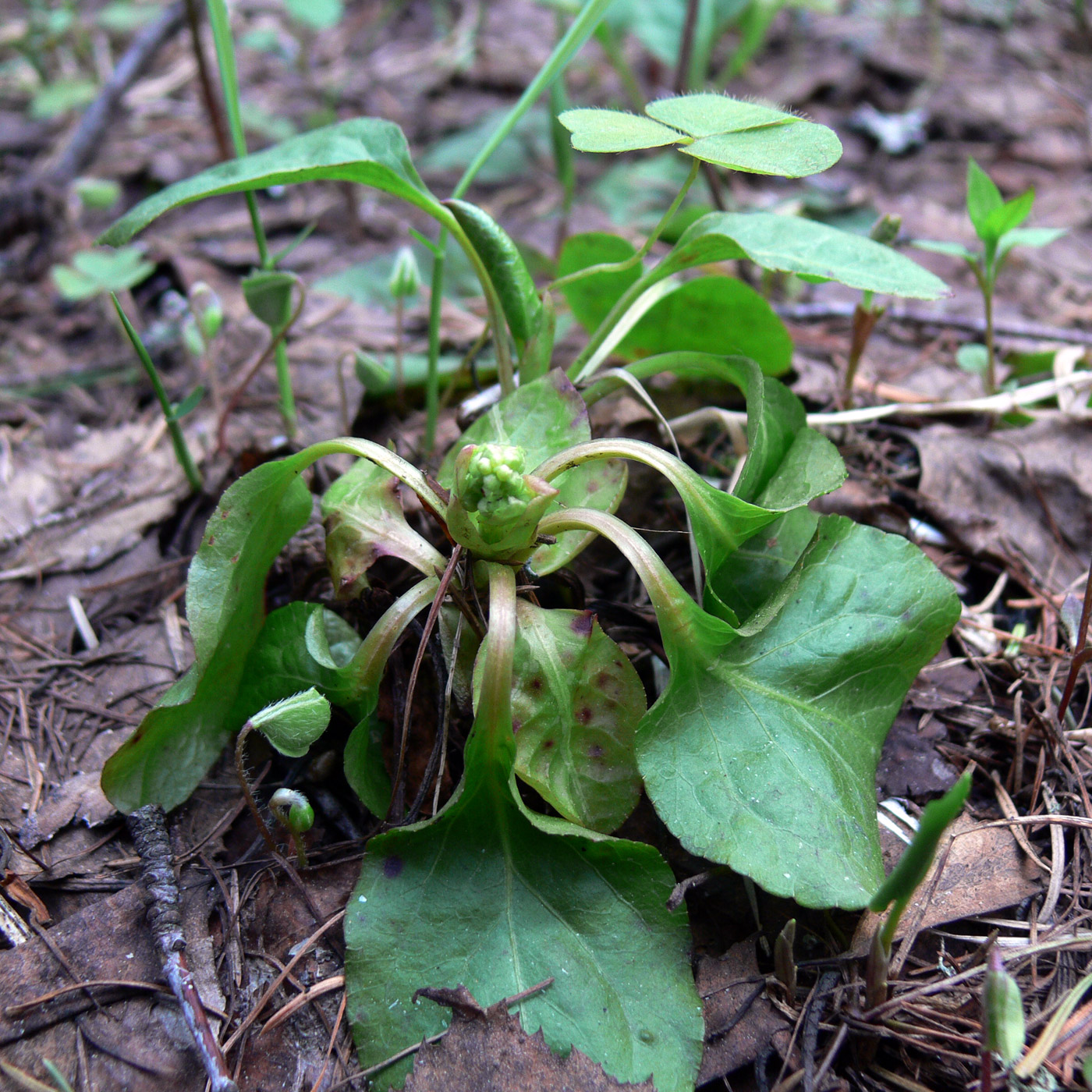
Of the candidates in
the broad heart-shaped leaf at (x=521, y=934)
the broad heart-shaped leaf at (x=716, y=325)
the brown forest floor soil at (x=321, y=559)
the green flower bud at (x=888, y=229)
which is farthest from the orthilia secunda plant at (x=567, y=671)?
the green flower bud at (x=888, y=229)

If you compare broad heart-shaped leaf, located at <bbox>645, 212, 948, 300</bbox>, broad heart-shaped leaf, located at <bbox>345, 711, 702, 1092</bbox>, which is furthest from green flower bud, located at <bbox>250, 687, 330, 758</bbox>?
broad heart-shaped leaf, located at <bbox>645, 212, 948, 300</bbox>

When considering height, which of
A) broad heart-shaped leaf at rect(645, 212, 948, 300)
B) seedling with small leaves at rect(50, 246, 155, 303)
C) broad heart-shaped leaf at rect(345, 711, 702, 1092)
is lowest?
broad heart-shaped leaf at rect(345, 711, 702, 1092)

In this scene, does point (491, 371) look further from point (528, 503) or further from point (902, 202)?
point (902, 202)

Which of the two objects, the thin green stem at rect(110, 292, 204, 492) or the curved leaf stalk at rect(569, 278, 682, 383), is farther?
the curved leaf stalk at rect(569, 278, 682, 383)

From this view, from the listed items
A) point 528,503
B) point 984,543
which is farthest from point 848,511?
point 528,503

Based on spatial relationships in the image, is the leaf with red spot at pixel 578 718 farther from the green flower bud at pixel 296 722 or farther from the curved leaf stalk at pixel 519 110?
the curved leaf stalk at pixel 519 110

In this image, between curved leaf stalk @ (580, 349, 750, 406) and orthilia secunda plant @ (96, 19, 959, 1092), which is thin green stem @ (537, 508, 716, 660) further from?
curved leaf stalk @ (580, 349, 750, 406)

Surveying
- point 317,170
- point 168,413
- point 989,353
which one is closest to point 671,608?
point 317,170
